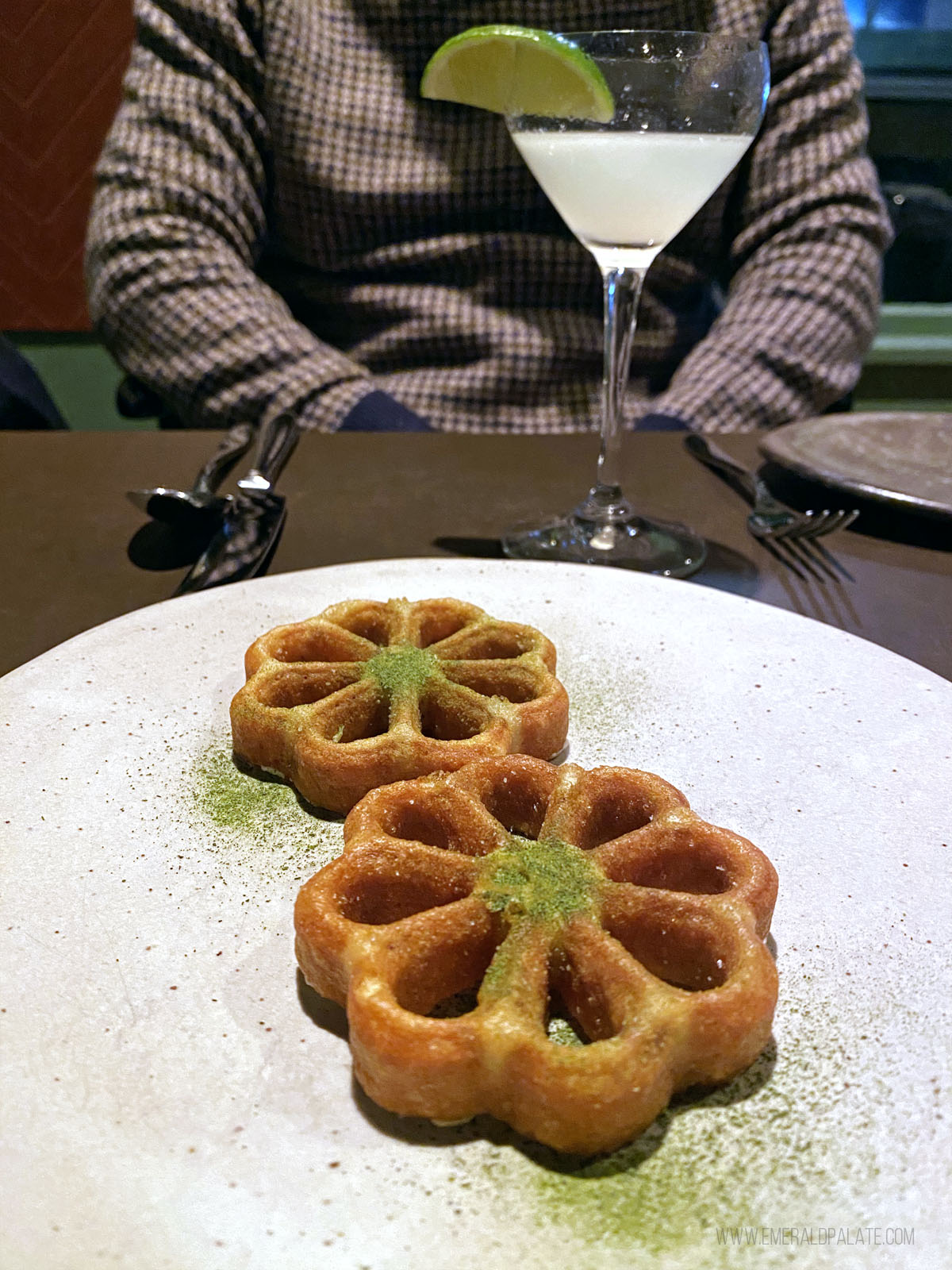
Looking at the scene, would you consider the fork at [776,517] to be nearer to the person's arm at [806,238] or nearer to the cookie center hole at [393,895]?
the person's arm at [806,238]

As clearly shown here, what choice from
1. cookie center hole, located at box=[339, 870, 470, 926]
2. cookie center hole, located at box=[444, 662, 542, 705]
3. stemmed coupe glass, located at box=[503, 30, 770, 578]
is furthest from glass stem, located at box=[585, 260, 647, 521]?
cookie center hole, located at box=[339, 870, 470, 926]

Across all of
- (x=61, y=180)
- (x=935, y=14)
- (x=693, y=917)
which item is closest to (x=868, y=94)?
(x=935, y=14)

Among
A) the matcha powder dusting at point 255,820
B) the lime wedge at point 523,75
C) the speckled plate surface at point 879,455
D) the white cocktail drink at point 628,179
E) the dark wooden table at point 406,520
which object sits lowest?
the dark wooden table at point 406,520

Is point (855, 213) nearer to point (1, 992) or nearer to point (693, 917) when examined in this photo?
point (693, 917)

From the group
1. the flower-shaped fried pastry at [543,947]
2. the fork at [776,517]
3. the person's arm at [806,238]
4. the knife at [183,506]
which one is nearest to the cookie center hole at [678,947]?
the flower-shaped fried pastry at [543,947]

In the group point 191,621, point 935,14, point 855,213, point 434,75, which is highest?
point 935,14

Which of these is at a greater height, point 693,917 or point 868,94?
point 868,94

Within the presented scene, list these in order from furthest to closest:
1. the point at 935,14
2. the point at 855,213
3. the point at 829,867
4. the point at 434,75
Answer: the point at 935,14, the point at 855,213, the point at 434,75, the point at 829,867

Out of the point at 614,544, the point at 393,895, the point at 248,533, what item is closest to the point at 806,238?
the point at 614,544
